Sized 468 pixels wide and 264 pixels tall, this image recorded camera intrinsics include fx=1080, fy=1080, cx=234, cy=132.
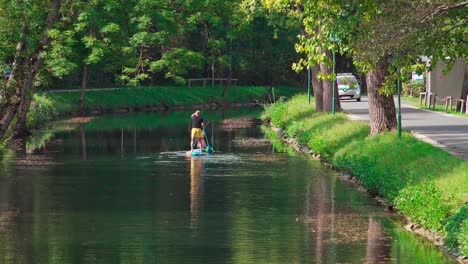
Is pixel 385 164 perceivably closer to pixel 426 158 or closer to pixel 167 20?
pixel 426 158

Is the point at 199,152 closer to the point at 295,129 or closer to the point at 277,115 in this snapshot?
the point at 295,129

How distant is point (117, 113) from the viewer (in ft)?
238

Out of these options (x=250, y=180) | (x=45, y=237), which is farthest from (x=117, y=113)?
(x=45, y=237)

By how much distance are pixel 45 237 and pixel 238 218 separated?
447 centimetres

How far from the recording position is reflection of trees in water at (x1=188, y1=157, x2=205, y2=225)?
2446 centimetres

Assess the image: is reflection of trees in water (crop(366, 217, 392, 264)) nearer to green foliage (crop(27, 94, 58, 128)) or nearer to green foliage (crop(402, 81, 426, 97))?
green foliage (crop(27, 94, 58, 128))

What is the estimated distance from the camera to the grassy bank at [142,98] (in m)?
64.8

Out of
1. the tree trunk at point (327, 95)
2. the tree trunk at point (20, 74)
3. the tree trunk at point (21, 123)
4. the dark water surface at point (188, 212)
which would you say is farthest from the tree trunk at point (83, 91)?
the tree trunk at point (20, 74)

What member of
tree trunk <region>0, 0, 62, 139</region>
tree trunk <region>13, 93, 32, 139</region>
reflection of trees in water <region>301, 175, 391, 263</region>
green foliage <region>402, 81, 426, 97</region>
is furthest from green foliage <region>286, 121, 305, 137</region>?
green foliage <region>402, 81, 426, 97</region>

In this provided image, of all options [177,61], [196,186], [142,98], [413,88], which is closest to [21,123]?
[196,186]

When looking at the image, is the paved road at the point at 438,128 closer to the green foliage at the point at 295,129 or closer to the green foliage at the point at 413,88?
the green foliage at the point at 295,129

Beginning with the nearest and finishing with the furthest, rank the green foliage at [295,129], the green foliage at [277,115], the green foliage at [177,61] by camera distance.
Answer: the green foliage at [295,129] → the green foliage at [277,115] → the green foliage at [177,61]

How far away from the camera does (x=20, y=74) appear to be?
4066 centimetres

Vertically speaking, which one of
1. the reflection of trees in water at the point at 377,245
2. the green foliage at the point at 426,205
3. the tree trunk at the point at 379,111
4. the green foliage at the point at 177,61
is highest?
the green foliage at the point at 177,61
